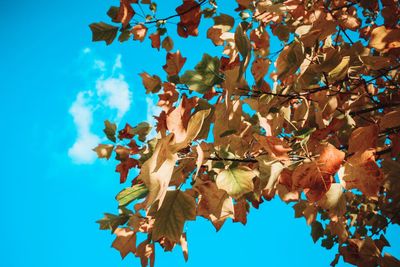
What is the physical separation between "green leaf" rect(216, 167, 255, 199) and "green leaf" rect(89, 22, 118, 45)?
3.87ft

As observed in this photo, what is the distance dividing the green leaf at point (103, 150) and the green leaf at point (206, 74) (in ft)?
4.06

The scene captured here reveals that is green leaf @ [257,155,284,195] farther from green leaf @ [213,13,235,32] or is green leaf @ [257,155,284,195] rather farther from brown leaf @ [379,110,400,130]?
green leaf @ [213,13,235,32]

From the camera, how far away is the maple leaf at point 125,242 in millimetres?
1377

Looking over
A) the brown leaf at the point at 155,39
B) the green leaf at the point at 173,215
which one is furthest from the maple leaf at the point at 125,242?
the brown leaf at the point at 155,39

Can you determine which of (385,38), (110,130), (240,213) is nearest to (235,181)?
(240,213)

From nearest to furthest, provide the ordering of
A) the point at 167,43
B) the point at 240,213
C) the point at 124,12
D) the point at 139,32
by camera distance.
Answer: the point at 240,213 → the point at 124,12 → the point at 139,32 → the point at 167,43

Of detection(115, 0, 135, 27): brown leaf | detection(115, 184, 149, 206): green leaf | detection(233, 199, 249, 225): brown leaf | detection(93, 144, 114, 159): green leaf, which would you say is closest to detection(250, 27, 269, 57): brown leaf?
detection(115, 0, 135, 27): brown leaf

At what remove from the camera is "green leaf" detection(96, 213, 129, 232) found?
4.43 feet

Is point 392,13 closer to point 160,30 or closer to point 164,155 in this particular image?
point 160,30

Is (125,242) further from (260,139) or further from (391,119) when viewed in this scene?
(391,119)

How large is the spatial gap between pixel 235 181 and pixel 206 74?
359 millimetres

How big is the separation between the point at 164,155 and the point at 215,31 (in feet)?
4.86

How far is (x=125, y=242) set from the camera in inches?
54.4

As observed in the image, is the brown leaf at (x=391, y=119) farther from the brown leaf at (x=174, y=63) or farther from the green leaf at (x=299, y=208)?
the brown leaf at (x=174, y=63)
